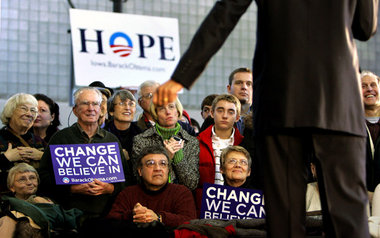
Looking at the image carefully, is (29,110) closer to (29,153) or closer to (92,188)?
(29,153)

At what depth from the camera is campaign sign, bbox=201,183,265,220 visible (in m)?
3.79

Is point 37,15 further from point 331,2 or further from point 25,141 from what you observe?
point 331,2

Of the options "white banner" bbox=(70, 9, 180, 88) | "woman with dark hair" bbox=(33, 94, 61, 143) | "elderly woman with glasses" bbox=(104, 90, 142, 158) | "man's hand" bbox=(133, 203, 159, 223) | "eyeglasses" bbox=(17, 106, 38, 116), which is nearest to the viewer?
"man's hand" bbox=(133, 203, 159, 223)

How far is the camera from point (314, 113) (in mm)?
1793

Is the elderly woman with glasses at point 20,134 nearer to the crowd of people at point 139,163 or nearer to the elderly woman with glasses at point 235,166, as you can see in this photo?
the crowd of people at point 139,163

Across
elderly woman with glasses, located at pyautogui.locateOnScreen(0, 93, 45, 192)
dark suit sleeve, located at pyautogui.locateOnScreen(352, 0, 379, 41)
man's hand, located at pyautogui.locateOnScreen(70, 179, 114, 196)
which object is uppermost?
dark suit sleeve, located at pyautogui.locateOnScreen(352, 0, 379, 41)

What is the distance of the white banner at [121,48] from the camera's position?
253 inches

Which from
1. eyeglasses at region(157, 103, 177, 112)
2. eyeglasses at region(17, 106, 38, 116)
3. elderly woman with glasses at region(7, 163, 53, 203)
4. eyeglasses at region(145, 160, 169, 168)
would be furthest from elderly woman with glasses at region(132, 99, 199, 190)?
eyeglasses at region(17, 106, 38, 116)

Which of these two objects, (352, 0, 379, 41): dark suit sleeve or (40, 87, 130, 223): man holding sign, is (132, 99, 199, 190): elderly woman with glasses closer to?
(40, 87, 130, 223): man holding sign

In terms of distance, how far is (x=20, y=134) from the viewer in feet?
14.6

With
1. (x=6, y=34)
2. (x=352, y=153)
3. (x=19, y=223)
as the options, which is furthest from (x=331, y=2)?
(x=6, y=34)

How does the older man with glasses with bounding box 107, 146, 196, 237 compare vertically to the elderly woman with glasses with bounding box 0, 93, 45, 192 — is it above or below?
below

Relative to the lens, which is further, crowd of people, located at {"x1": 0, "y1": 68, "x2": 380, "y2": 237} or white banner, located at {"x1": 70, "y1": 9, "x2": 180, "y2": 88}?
white banner, located at {"x1": 70, "y1": 9, "x2": 180, "y2": 88}

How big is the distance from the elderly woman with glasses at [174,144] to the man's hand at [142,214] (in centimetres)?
54
